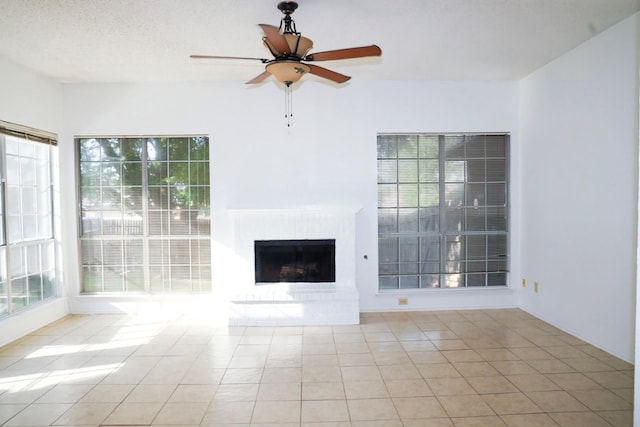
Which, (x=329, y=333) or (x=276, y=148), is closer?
(x=329, y=333)

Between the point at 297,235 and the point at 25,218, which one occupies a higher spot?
the point at 25,218

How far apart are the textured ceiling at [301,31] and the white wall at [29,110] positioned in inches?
6.8

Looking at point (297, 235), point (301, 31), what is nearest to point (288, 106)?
point (301, 31)

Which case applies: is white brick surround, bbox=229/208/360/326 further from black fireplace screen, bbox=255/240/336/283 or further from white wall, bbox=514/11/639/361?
white wall, bbox=514/11/639/361

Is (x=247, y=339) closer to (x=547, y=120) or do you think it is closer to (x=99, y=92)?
(x=99, y=92)

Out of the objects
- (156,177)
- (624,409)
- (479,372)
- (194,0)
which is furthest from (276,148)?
(624,409)

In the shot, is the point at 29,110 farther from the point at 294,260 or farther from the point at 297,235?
the point at 294,260

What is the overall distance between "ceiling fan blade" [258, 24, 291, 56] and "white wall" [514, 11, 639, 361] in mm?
2927

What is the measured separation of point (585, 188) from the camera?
12.7 ft

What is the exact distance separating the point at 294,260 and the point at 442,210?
198 centimetres

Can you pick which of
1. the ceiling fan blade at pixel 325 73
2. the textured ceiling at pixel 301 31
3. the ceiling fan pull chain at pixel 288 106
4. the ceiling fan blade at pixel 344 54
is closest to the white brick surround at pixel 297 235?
the ceiling fan pull chain at pixel 288 106

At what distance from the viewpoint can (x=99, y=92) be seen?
4895 millimetres

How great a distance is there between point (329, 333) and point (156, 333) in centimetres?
189

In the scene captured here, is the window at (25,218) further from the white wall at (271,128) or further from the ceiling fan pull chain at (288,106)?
the ceiling fan pull chain at (288,106)
